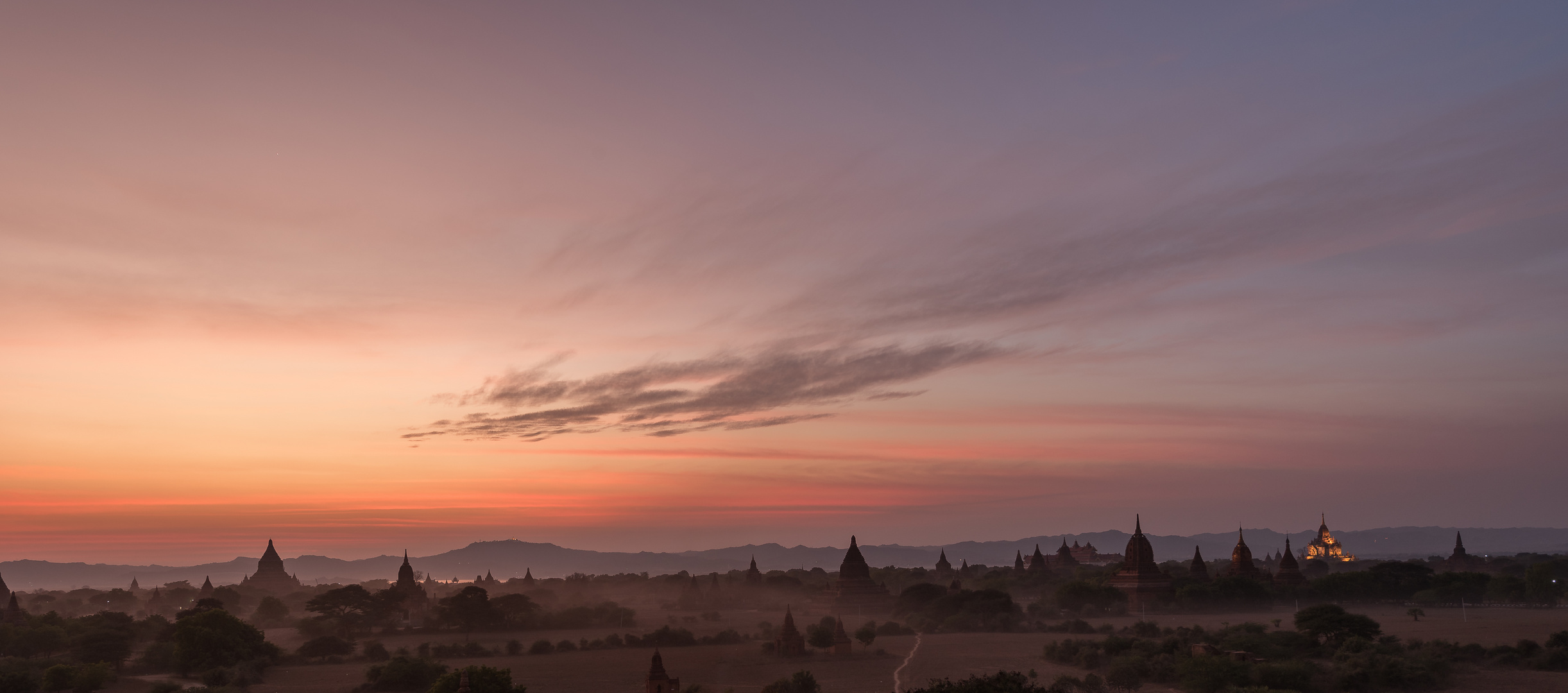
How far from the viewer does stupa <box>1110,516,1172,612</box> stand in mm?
92438

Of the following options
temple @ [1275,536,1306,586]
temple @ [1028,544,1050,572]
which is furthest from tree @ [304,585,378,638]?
temple @ [1028,544,1050,572]

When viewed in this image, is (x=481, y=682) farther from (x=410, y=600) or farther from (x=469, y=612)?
(x=410, y=600)

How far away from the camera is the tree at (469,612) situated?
82.1 m

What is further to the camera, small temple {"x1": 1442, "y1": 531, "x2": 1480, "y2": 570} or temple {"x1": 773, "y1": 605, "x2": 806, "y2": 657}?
small temple {"x1": 1442, "y1": 531, "x2": 1480, "y2": 570}

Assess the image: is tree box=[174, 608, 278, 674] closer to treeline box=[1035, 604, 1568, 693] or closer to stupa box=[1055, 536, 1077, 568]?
treeline box=[1035, 604, 1568, 693]

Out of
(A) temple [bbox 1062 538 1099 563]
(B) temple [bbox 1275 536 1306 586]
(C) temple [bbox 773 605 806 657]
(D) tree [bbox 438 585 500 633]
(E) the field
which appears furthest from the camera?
(A) temple [bbox 1062 538 1099 563]

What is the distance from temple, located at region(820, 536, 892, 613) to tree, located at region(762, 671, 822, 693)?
53297 mm

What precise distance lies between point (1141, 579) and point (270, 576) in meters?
106

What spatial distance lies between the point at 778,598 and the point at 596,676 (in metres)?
69.0

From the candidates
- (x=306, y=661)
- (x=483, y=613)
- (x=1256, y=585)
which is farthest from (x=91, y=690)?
(x=1256, y=585)

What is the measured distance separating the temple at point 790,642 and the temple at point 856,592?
34.9m

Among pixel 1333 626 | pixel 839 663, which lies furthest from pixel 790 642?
pixel 1333 626

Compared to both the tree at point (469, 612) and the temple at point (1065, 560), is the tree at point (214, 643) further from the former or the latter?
the temple at point (1065, 560)

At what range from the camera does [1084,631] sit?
7450 centimetres
